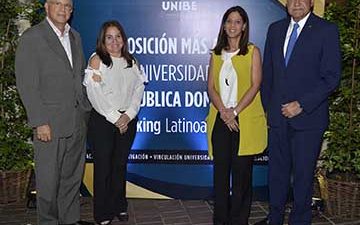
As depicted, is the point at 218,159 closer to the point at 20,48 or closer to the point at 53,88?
the point at 53,88

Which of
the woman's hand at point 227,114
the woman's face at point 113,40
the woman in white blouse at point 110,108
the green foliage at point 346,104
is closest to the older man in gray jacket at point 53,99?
the woman in white blouse at point 110,108

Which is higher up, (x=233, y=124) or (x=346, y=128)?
(x=233, y=124)

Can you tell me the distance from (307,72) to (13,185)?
2.97 metres

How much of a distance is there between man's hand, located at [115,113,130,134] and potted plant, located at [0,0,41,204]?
4.28 feet

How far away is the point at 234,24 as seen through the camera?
427 cm

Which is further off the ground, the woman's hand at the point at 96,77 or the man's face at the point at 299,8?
the man's face at the point at 299,8

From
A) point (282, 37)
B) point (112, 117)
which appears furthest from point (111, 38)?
point (282, 37)

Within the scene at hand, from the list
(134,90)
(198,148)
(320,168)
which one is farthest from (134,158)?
(320,168)

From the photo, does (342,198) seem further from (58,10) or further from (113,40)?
(58,10)

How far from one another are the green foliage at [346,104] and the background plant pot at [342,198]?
0.11 meters

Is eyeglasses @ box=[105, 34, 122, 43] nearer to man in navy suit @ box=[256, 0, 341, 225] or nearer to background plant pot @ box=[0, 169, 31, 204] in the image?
man in navy suit @ box=[256, 0, 341, 225]

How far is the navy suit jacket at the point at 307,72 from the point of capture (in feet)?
13.2

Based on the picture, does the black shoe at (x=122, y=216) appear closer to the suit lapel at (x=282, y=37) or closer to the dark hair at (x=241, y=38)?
the dark hair at (x=241, y=38)

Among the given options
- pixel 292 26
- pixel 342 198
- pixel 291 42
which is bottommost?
pixel 342 198
